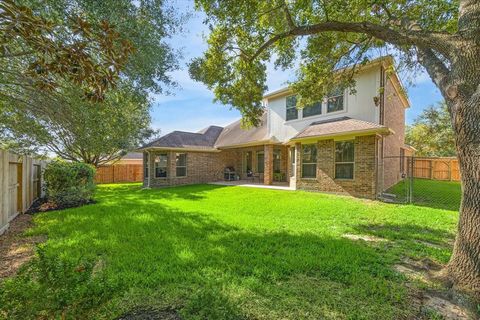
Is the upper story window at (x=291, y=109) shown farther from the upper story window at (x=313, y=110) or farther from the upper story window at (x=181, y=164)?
the upper story window at (x=181, y=164)

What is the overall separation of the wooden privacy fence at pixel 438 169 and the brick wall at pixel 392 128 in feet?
15.7

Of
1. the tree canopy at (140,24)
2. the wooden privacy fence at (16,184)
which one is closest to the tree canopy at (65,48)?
the tree canopy at (140,24)


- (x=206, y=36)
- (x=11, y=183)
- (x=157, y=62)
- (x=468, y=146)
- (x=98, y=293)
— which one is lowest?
(x=98, y=293)

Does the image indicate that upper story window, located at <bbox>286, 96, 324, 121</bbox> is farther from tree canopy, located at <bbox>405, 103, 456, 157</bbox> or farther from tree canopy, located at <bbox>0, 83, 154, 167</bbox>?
tree canopy, located at <bbox>405, 103, 456, 157</bbox>

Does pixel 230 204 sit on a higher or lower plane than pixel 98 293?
lower

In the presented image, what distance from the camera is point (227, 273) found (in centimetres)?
350

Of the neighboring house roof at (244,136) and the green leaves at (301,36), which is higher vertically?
the green leaves at (301,36)

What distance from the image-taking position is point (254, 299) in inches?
113

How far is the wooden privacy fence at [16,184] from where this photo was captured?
546 centimetres

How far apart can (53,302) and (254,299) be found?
6.68ft

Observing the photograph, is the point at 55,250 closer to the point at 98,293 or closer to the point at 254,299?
the point at 98,293

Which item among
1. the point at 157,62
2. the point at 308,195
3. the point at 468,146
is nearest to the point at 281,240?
the point at 468,146

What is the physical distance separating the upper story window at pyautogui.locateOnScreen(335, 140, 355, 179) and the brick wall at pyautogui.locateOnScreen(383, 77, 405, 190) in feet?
7.25

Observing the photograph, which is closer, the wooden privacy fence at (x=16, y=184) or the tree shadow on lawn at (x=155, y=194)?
the wooden privacy fence at (x=16, y=184)
